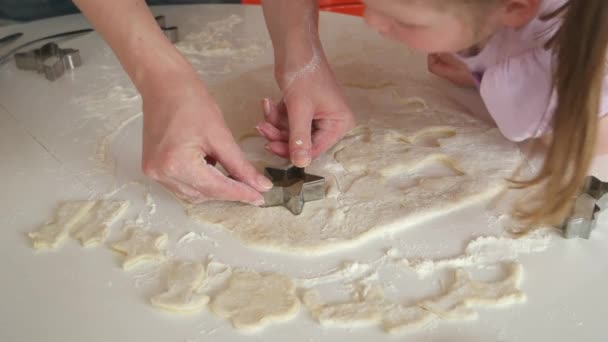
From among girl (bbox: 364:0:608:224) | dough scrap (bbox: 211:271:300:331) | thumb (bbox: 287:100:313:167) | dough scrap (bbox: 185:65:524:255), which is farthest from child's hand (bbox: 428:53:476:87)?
dough scrap (bbox: 211:271:300:331)

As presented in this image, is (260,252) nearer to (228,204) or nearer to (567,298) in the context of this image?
(228,204)

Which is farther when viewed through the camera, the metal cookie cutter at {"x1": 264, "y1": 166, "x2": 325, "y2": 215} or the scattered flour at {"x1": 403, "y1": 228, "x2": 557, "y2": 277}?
the metal cookie cutter at {"x1": 264, "y1": 166, "x2": 325, "y2": 215}

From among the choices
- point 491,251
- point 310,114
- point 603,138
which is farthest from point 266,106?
point 603,138

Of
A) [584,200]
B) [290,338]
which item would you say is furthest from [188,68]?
[584,200]

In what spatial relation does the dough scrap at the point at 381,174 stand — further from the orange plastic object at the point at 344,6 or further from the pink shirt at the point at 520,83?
the orange plastic object at the point at 344,6

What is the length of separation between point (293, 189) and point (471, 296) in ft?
0.93

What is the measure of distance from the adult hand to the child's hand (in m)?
0.29

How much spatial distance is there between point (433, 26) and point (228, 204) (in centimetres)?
37

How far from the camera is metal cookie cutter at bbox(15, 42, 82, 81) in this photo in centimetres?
122

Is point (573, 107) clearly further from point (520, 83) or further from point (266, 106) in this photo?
point (266, 106)

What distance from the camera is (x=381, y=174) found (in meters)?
0.86

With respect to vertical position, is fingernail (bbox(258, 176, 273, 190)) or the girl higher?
the girl

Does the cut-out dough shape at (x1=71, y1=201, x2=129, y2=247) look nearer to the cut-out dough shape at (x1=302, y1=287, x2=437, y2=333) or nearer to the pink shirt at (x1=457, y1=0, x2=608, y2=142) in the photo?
the cut-out dough shape at (x1=302, y1=287, x2=437, y2=333)

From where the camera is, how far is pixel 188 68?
81 centimetres
